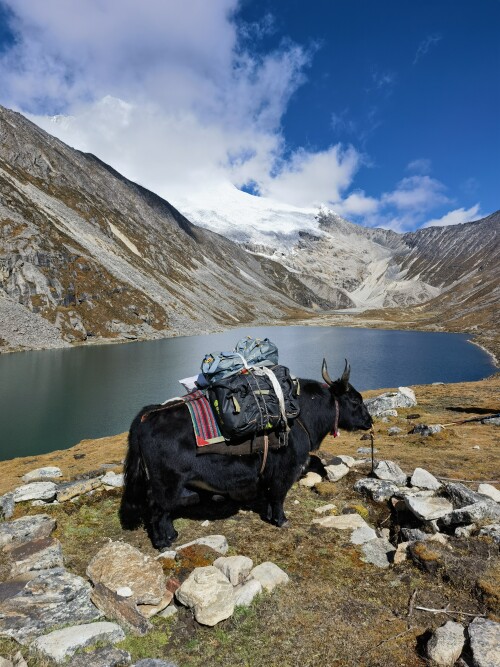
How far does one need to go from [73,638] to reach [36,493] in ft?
17.7

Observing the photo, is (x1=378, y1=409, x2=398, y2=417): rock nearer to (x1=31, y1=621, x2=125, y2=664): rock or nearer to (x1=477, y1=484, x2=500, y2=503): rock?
(x1=477, y1=484, x2=500, y2=503): rock

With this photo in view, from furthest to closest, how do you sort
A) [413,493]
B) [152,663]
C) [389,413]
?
[389,413], [413,493], [152,663]

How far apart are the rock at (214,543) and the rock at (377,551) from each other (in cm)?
222

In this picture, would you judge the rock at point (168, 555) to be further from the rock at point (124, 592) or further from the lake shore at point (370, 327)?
the lake shore at point (370, 327)

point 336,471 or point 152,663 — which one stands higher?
point 152,663

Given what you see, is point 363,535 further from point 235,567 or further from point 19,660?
point 19,660

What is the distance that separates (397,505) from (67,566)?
5.96 meters

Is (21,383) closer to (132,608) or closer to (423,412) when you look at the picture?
(423,412)

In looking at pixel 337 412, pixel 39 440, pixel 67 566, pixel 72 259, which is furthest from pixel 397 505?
pixel 72 259

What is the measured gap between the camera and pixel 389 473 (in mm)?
8844

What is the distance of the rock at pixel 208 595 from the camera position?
484 cm

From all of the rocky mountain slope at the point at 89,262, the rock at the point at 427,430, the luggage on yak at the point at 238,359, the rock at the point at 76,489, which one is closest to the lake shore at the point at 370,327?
the rocky mountain slope at the point at 89,262

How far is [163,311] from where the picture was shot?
93.6 meters

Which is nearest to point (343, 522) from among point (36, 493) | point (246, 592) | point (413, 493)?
point (413, 493)
